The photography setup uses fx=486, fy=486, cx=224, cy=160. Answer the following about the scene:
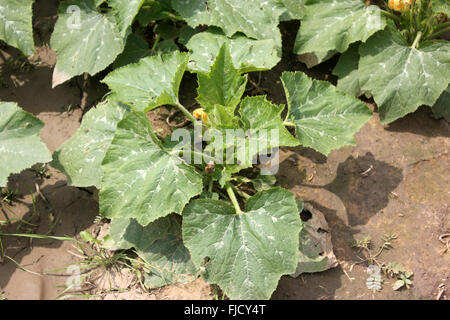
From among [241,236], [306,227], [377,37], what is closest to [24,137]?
[241,236]

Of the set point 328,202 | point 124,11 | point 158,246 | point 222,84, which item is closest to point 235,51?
point 222,84

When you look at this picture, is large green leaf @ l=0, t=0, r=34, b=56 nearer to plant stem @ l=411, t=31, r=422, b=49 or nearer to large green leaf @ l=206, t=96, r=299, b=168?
large green leaf @ l=206, t=96, r=299, b=168

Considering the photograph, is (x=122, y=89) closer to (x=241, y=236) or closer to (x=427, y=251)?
(x=241, y=236)

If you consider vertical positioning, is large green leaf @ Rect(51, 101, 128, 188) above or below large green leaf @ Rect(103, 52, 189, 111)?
below

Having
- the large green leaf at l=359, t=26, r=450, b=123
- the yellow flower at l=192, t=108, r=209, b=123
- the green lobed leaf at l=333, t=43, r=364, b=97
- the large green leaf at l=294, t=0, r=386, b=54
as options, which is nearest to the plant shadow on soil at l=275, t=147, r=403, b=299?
the large green leaf at l=359, t=26, r=450, b=123

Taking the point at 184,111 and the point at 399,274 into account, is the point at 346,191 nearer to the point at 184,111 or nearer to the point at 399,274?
the point at 399,274

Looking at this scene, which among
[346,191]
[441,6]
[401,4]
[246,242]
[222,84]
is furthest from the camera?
[401,4]
